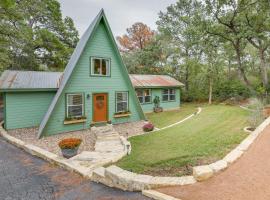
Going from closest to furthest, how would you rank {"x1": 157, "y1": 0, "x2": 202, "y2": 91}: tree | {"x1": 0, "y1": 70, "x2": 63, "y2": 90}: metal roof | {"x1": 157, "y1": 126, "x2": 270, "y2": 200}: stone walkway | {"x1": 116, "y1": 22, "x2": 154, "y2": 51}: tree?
{"x1": 157, "y1": 126, "x2": 270, "y2": 200}: stone walkway
{"x1": 0, "y1": 70, "x2": 63, "y2": 90}: metal roof
{"x1": 157, "y1": 0, "x2": 202, "y2": 91}: tree
{"x1": 116, "y1": 22, "x2": 154, "y2": 51}: tree

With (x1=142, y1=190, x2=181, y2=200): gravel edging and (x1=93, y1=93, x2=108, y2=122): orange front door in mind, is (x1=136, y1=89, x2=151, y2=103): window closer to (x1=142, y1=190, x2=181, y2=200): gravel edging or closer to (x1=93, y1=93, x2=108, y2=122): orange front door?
(x1=93, y1=93, x2=108, y2=122): orange front door

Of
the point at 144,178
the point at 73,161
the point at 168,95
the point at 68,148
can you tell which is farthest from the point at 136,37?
the point at 144,178

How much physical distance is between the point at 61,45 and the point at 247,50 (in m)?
25.2

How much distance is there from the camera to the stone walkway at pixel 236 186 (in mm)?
4121

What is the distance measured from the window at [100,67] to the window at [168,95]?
8750 mm

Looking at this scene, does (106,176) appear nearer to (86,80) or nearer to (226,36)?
(86,80)

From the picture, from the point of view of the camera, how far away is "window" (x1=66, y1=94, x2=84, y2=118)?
11.9 meters

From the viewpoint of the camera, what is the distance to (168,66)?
92.3 ft

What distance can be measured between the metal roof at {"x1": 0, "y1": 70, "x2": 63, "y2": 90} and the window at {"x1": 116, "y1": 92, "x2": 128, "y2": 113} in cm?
406

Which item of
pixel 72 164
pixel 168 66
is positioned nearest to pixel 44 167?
pixel 72 164

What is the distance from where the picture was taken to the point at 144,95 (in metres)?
19.0

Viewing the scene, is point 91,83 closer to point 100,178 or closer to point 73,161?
point 73,161

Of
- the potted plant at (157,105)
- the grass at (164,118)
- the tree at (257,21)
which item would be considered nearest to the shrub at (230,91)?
the tree at (257,21)

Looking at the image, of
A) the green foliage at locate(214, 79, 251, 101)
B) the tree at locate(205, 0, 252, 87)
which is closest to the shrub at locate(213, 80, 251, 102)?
the green foliage at locate(214, 79, 251, 101)
